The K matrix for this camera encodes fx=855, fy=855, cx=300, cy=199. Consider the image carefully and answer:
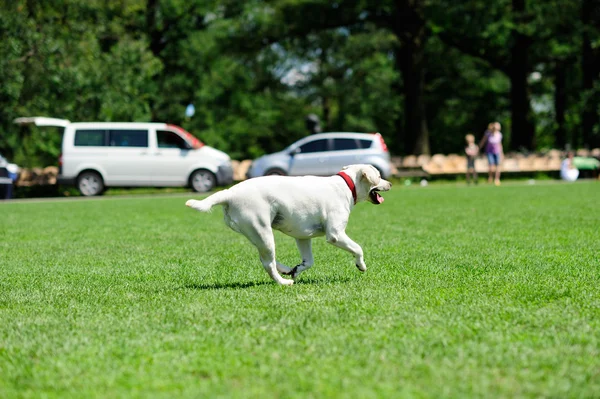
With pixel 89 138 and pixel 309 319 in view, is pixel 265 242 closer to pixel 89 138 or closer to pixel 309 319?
pixel 309 319

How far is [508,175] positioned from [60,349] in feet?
111

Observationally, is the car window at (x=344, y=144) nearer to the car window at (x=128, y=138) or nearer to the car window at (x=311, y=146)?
the car window at (x=311, y=146)

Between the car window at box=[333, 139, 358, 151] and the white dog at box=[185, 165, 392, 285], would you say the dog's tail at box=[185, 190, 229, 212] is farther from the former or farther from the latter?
the car window at box=[333, 139, 358, 151]

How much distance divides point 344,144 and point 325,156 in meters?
0.79

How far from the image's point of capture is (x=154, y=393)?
4.00 meters

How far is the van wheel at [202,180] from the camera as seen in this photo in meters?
27.8

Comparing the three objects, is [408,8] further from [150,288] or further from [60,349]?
[60,349]

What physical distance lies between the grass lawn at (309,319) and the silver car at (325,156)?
673 inches

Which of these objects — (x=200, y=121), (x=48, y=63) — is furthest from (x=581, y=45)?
(x=48, y=63)

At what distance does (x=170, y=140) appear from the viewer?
27.9 m

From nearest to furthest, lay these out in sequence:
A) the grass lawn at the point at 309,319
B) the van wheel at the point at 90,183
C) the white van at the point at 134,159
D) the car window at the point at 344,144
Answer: the grass lawn at the point at 309,319 → the white van at the point at 134,159 → the van wheel at the point at 90,183 → the car window at the point at 344,144

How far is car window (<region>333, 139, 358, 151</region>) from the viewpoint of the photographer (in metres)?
29.0

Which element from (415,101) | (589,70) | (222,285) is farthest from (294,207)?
(589,70)

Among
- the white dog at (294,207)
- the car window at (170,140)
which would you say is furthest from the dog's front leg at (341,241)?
the car window at (170,140)
